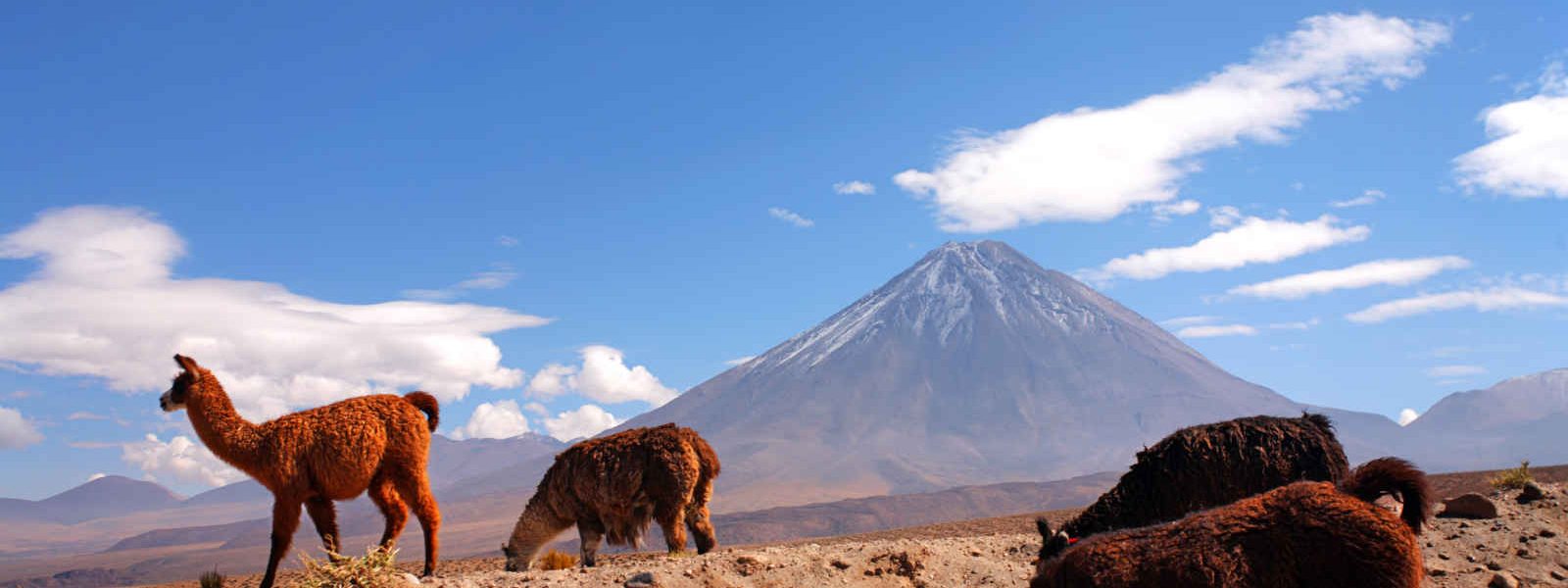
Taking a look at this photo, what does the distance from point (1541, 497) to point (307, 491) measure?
57.1 feet

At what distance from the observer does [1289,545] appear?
7027mm

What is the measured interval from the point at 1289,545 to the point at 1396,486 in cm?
100

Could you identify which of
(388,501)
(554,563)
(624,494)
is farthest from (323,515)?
(624,494)

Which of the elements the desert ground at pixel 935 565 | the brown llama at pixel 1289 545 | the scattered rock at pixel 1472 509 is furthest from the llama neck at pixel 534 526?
the scattered rock at pixel 1472 509

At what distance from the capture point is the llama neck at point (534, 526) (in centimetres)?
1495

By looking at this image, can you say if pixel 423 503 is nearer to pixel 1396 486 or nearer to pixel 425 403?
pixel 425 403

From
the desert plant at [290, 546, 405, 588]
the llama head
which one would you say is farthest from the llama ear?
the desert plant at [290, 546, 405, 588]

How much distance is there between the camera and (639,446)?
48.1ft

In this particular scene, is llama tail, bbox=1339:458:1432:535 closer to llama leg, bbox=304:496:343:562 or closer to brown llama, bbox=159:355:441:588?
brown llama, bbox=159:355:441:588

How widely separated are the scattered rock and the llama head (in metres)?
16.9

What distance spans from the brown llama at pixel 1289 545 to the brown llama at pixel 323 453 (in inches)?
307

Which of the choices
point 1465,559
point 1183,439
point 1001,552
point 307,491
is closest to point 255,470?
point 307,491

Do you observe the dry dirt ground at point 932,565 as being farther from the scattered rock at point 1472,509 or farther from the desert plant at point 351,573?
the desert plant at point 351,573

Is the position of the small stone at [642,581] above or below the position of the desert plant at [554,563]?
below
